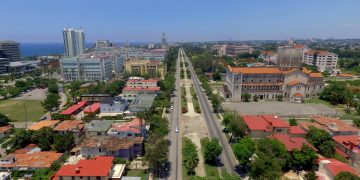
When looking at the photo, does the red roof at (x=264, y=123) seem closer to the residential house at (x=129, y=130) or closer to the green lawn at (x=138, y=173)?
the residential house at (x=129, y=130)

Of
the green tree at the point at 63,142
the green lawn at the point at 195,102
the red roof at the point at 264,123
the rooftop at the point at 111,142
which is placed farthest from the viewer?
the green lawn at the point at 195,102

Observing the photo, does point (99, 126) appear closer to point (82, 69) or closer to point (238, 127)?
point (238, 127)

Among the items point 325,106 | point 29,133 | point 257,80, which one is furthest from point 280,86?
point 29,133

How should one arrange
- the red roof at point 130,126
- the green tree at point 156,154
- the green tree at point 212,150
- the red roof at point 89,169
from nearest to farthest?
the red roof at point 89,169 < the green tree at point 156,154 < the green tree at point 212,150 < the red roof at point 130,126

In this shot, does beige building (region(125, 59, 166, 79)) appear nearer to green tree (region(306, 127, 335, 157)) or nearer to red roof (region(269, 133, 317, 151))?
red roof (region(269, 133, 317, 151))

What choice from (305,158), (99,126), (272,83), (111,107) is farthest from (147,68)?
(305,158)

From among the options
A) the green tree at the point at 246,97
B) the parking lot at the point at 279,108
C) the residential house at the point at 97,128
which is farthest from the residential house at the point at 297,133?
the residential house at the point at 97,128
